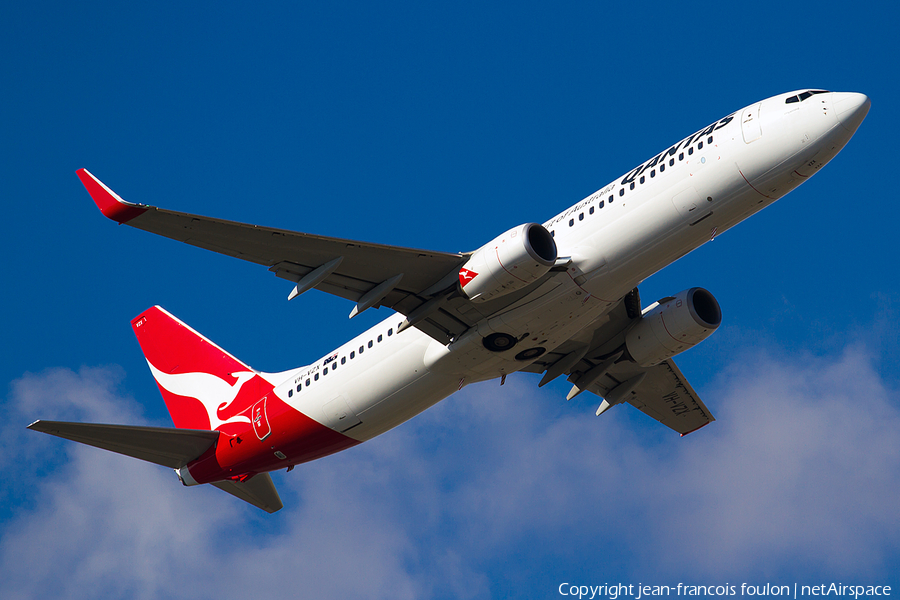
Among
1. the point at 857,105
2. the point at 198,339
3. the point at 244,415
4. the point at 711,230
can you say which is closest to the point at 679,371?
the point at 711,230

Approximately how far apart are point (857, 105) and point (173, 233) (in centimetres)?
1902

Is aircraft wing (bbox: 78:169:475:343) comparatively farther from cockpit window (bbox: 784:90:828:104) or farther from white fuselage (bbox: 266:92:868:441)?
cockpit window (bbox: 784:90:828:104)

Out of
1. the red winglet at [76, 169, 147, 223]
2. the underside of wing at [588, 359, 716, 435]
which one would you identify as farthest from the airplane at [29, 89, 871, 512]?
the underside of wing at [588, 359, 716, 435]

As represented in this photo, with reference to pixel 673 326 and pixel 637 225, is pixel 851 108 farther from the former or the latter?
pixel 673 326

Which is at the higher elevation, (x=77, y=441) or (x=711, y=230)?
(x=77, y=441)

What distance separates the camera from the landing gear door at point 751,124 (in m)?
25.5

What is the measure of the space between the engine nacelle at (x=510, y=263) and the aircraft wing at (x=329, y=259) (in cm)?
99

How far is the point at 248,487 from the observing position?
3528 centimetres

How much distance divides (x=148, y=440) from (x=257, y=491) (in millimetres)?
5419

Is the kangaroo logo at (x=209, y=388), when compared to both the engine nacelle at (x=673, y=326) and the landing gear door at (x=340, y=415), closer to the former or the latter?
the landing gear door at (x=340, y=415)

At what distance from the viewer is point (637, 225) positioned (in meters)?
26.1

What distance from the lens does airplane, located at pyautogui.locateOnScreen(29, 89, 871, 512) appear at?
82.8ft

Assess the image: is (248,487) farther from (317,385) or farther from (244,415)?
(317,385)

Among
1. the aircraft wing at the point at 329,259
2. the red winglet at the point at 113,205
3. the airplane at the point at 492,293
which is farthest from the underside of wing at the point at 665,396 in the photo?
the red winglet at the point at 113,205
